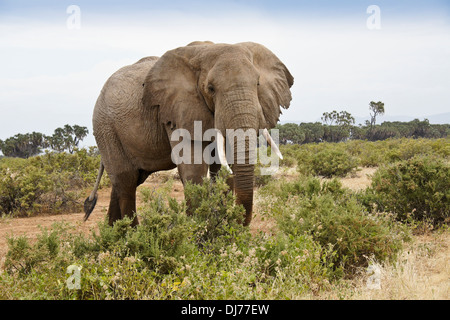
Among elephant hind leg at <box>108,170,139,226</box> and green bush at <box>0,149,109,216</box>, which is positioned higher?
elephant hind leg at <box>108,170,139,226</box>

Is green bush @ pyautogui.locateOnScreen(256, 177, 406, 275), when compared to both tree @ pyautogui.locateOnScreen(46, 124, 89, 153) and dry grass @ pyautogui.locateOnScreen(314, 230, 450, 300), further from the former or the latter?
tree @ pyautogui.locateOnScreen(46, 124, 89, 153)

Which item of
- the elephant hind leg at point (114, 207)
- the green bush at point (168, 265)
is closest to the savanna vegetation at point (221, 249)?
the green bush at point (168, 265)

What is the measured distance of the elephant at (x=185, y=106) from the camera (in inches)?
208

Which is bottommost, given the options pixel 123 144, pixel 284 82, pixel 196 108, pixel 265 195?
pixel 265 195

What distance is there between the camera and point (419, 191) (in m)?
6.88

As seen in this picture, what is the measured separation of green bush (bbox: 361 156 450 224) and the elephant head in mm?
2252

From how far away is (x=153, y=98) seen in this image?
6301mm

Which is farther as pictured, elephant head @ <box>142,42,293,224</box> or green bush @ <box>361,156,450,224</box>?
green bush @ <box>361,156,450,224</box>

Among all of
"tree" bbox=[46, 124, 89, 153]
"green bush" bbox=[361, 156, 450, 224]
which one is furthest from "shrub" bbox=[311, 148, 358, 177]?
"tree" bbox=[46, 124, 89, 153]

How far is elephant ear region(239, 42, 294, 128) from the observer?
588cm

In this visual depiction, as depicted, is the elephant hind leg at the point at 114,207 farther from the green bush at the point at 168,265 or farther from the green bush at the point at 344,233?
the green bush at the point at 344,233

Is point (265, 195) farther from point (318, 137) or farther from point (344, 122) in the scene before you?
point (344, 122)

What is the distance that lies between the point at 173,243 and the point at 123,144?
3400mm
